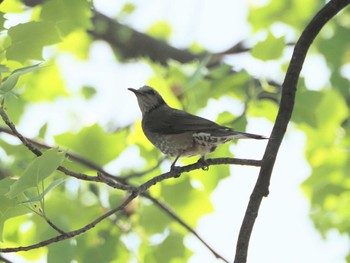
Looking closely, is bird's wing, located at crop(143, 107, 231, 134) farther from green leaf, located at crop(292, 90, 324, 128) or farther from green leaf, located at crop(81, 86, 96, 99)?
green leaf, located at crop(81, 86, 96, 99)

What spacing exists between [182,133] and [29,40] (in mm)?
1607

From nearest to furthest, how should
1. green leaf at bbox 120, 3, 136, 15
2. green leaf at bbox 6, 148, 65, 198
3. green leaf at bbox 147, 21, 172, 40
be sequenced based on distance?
green leaf at bbox 6, 148, 65, 198, green leaf at bbox 120, 3, 136, 15, green leaf at bbox 147, 21, 172, 40

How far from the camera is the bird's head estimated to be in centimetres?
550

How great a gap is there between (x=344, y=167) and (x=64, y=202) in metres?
2.73

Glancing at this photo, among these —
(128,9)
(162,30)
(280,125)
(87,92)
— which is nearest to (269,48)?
(280,125)

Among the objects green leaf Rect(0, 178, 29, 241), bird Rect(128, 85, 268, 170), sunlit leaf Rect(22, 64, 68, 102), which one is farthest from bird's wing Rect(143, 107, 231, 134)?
sunlit leaf Rect(22, 64, 68, 102)

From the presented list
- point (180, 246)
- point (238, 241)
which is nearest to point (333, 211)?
point (180, 246)

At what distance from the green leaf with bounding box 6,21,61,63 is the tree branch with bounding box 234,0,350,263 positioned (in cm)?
136

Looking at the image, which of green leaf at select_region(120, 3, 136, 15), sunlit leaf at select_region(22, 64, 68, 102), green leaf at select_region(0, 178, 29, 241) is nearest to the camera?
green leaf at select_region(0, 178, 29, 241)

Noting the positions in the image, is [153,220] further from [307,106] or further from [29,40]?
[29,40]

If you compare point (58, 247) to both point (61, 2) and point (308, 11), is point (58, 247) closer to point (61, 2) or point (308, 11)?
point (61, 2)

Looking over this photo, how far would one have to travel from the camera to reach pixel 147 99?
5594mm

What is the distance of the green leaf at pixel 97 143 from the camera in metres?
4.77

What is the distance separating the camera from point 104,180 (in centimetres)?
284
